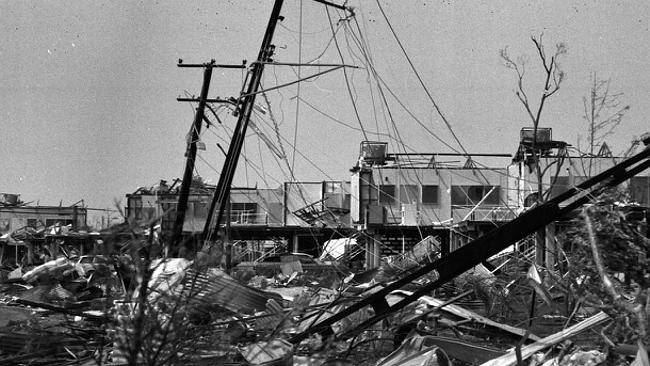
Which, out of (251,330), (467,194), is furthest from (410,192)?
(251,330)

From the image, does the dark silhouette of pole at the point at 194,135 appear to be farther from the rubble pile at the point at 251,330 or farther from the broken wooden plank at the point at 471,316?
the broken wooden plank at the point at 471,316

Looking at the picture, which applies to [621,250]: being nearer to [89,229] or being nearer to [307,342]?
[307,342]

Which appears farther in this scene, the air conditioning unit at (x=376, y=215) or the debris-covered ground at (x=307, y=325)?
the air conditioning unit at (x=376, y=215)

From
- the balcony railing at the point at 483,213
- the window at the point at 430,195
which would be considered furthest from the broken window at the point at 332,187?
the balcony railing at the point at 483,213

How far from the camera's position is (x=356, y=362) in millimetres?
5262

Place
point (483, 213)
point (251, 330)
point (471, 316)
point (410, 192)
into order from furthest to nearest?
point (410, 192), point (483, 213), point (471, 316), point (251, 330)

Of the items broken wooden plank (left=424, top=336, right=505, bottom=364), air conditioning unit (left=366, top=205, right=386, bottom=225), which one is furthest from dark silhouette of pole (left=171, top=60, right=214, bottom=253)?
air conditioning unit (left=366, top=205, right=386, bottom=225)

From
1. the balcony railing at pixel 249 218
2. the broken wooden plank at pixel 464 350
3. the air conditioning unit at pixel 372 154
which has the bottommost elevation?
the balcony railing at pixel 249 218

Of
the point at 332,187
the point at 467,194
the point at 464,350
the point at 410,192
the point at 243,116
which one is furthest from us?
the point at 332,187

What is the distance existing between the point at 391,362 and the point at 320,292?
2795mm

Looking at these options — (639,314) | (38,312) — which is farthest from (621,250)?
(38,312)

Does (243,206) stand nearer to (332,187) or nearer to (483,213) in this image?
(332,187)

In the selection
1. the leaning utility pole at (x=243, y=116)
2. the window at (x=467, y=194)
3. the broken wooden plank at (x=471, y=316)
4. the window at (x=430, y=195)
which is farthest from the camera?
the window at (x=430, y=195)

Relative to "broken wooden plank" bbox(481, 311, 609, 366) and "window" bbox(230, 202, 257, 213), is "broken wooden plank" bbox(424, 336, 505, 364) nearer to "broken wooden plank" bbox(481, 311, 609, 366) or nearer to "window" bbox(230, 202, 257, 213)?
"broken wooden plank" bbox(481, 311, 609, 366)
